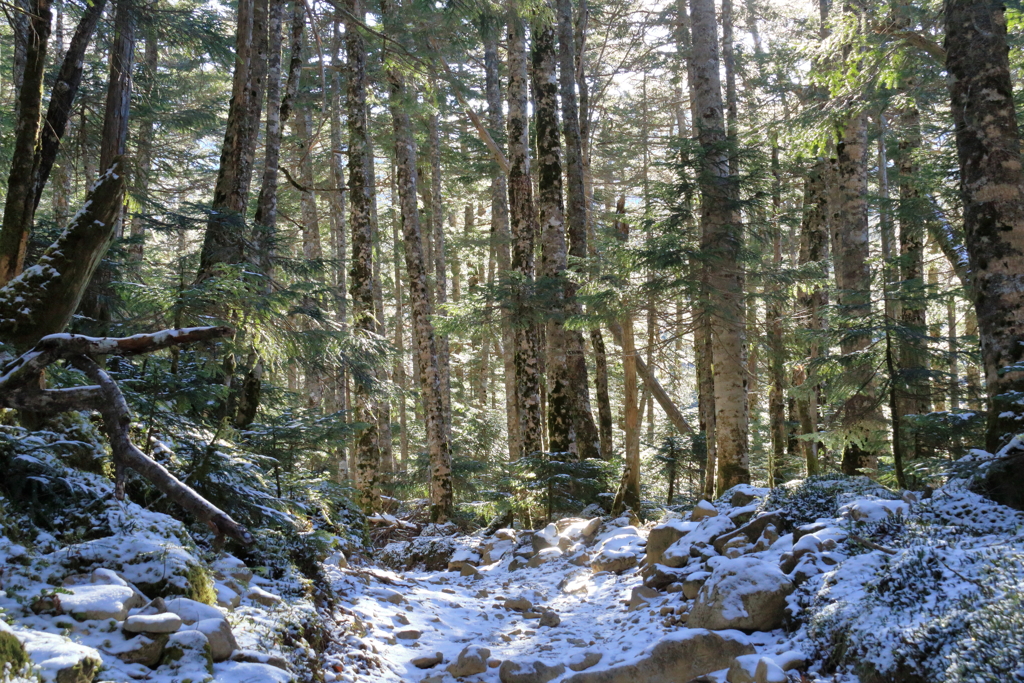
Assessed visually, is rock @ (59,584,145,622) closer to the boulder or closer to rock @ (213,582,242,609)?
rock @ (213,582,242,609)

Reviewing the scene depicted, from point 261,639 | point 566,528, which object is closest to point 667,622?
point 261,639

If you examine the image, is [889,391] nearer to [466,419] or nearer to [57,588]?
[57,588]

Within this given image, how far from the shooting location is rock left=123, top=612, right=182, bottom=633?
333 centimetres

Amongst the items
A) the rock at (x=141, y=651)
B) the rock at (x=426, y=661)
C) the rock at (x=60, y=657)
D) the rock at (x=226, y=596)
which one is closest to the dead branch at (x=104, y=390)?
the rock at (x=141, y=651)

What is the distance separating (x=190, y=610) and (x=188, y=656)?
408mm

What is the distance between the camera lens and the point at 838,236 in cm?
1168

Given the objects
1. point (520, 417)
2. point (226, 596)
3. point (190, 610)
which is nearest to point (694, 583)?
point (226, 596)

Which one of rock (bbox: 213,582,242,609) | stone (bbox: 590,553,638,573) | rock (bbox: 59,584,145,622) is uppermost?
rock (bbox: 59,584,145,622)

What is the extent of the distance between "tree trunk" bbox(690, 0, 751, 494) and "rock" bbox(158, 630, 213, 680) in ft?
22.9

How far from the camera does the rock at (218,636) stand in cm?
356

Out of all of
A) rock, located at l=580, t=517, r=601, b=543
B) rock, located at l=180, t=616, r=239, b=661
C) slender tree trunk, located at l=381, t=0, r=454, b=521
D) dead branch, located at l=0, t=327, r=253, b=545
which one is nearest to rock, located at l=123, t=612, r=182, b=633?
rock, located at l=180, t=616, r=239, b=661

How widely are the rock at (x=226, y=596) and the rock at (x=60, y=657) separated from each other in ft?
4.51

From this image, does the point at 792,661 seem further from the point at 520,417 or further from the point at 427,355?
the point at 427,355

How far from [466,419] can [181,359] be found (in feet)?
41.9
